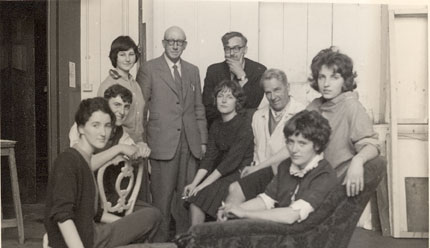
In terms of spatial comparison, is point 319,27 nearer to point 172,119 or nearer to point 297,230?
point 172,119

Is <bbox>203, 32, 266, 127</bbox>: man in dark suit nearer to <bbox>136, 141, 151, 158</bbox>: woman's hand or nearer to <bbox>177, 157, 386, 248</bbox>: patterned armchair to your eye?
<bbox>136, 141, 151, 158</bbox>: woman's hand

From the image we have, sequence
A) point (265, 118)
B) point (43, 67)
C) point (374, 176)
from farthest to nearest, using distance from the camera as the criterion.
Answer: point (43, 67)
point (265, 118)
point (374, 176)

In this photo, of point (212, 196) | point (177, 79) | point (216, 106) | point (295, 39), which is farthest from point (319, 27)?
point (212, 196)

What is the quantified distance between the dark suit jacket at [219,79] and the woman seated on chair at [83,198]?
1.76 feet

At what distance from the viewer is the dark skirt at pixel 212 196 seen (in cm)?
292

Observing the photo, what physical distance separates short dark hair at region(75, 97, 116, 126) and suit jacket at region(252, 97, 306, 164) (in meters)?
0.77

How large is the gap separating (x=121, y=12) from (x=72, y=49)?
34cm

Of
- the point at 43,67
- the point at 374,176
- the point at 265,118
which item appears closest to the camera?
the point at 374,176

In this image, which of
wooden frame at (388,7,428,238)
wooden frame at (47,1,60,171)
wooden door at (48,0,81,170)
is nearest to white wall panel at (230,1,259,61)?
wooden frame at (388,7,428,238)

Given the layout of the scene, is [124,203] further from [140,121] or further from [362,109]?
[362,109]

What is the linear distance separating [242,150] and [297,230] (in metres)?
0.56

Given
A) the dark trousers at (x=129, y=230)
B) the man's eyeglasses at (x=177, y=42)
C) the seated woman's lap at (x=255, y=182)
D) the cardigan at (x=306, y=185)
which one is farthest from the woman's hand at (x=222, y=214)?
the man's eyeglasses at (x=177, y=42)

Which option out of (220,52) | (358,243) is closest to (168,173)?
(220,52)

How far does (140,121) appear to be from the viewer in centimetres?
299
